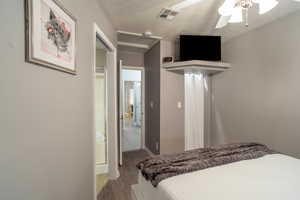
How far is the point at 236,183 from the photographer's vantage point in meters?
1.11

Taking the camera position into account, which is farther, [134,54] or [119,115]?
[134,54]

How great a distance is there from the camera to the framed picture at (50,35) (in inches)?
29.8

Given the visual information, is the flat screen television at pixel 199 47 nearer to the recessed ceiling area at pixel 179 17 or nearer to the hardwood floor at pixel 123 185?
the recessed ceiling area at pixel 179 17

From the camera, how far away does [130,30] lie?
2.61m

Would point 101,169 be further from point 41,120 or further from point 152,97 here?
point 41,120

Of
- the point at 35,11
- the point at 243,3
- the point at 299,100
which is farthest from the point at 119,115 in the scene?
the point at 299,100

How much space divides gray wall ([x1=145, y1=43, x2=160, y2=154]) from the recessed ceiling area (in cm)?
61

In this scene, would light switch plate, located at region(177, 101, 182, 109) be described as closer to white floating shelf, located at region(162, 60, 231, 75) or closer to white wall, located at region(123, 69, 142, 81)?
white floating shelf, located at region(162, 60, 231, 75)

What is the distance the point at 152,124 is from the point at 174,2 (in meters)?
2.47

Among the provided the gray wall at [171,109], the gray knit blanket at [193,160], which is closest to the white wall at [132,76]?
the gray wall at [171,109]

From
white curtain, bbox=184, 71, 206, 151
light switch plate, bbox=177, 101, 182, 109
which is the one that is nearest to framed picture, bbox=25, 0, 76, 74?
light switch plate, bbox=177, 101, 182, 109

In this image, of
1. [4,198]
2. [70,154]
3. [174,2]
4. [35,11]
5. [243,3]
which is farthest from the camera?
[174,2]

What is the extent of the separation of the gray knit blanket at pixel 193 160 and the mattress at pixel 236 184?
0.19ft

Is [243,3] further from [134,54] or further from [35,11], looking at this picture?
[134,54]
